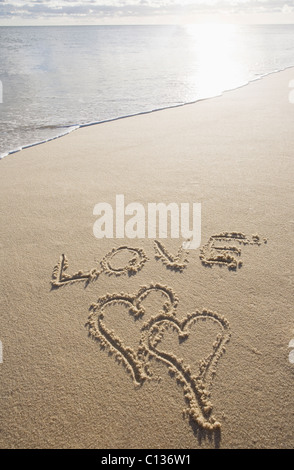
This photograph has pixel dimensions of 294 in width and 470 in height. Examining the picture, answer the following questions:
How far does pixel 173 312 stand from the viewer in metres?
1.79

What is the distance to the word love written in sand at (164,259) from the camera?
2078 millimetres

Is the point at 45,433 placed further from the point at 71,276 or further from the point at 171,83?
the point at 171,83

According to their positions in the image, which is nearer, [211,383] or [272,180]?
[211,383]

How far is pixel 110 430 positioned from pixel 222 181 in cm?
243

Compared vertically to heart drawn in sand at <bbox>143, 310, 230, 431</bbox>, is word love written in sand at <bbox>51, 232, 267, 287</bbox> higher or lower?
higher

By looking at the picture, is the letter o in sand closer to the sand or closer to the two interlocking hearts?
the sand

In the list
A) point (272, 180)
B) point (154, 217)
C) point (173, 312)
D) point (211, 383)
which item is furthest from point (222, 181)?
point (211, 383)

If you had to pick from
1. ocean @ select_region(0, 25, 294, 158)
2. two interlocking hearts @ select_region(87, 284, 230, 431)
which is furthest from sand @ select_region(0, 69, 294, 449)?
ocean @ select_region(0, 25, 294, 158)

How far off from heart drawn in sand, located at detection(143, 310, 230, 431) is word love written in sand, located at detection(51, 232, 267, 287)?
1.41 ft

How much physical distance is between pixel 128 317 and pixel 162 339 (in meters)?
0.26

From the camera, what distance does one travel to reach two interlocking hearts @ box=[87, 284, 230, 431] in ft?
4.66

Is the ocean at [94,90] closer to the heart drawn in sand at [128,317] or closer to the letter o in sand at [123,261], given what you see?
the letter o in sand at [123,261]

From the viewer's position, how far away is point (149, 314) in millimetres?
1795

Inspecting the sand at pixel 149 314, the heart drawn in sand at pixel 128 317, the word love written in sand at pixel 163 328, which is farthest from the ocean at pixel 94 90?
the heart drawn in sand at pixel 128 317
